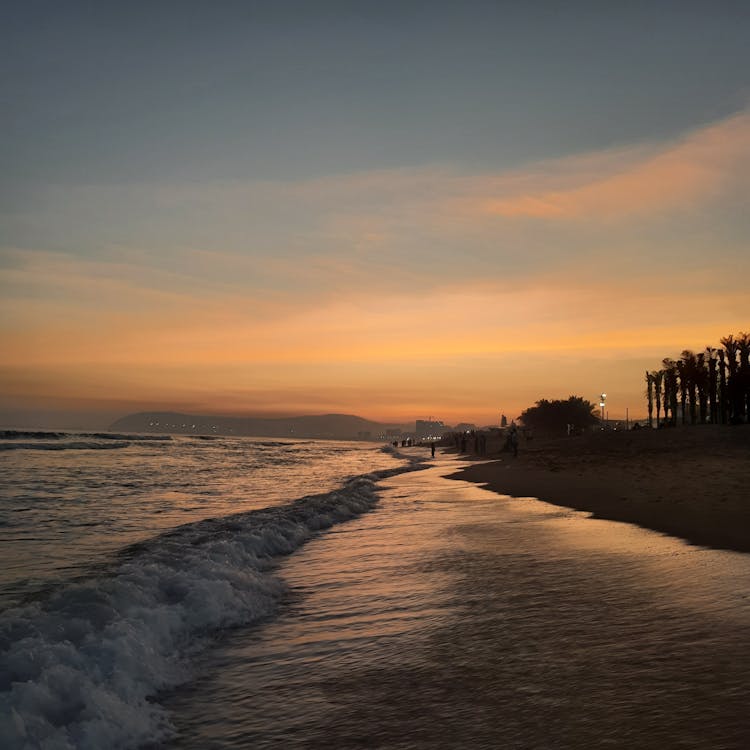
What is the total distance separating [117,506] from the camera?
1997cm

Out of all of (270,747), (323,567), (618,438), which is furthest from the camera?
(618,438)

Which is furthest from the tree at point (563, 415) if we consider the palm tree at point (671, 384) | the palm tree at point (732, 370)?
the palm tree at point (732, 370)

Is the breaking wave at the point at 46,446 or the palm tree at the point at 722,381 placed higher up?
the palm tree at the point at 722,381

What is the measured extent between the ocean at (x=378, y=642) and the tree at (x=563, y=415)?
12186 cm

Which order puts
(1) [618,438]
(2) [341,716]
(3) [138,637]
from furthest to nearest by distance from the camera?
(1) [618,438]
(3) [138,637]
(2) [341,716]

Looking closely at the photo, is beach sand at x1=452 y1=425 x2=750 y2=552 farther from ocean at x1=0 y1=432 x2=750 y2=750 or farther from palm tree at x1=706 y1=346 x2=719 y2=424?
palm tree at x1=706 y1=346 x2=719 y2=424

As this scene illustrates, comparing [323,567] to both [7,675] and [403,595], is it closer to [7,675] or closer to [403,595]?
[403,595]

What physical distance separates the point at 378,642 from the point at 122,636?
2.44 m

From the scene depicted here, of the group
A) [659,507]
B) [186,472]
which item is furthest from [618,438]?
[659,507]

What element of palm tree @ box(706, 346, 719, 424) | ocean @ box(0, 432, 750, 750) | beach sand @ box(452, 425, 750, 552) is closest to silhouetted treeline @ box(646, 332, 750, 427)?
palm tree @ box(706, 346, 719, 424)

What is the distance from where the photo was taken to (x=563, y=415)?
429 ft

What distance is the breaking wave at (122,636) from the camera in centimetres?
460

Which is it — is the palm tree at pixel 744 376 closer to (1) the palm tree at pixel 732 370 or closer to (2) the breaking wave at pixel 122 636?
(1) the palm tree at pixel 732 370

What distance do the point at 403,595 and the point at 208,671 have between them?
292cm
